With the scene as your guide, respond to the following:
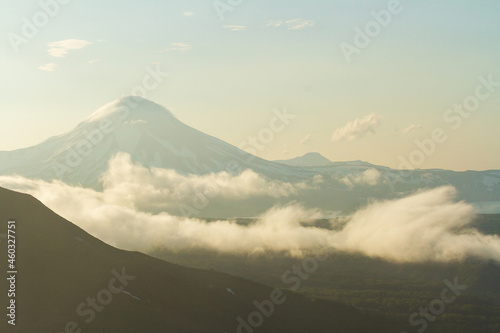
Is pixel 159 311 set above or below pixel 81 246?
below

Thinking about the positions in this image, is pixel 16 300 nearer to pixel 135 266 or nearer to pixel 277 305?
pixel 135 266

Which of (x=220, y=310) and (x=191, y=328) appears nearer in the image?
(x=191, y=328)

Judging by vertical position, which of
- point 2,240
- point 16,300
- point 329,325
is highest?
point 2,240

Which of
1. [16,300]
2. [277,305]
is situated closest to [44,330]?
[16,300]

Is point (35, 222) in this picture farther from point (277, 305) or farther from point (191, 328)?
point (277, 305)

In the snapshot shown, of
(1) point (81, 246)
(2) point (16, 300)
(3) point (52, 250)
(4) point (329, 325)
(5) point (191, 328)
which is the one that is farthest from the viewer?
(4) point (329, 325)

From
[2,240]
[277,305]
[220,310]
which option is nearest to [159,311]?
[220,310]

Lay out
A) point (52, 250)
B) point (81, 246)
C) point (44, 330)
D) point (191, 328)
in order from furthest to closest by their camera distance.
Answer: point (81, 246) → point (52, 250) → point (191, 328) → point (44, 330)
